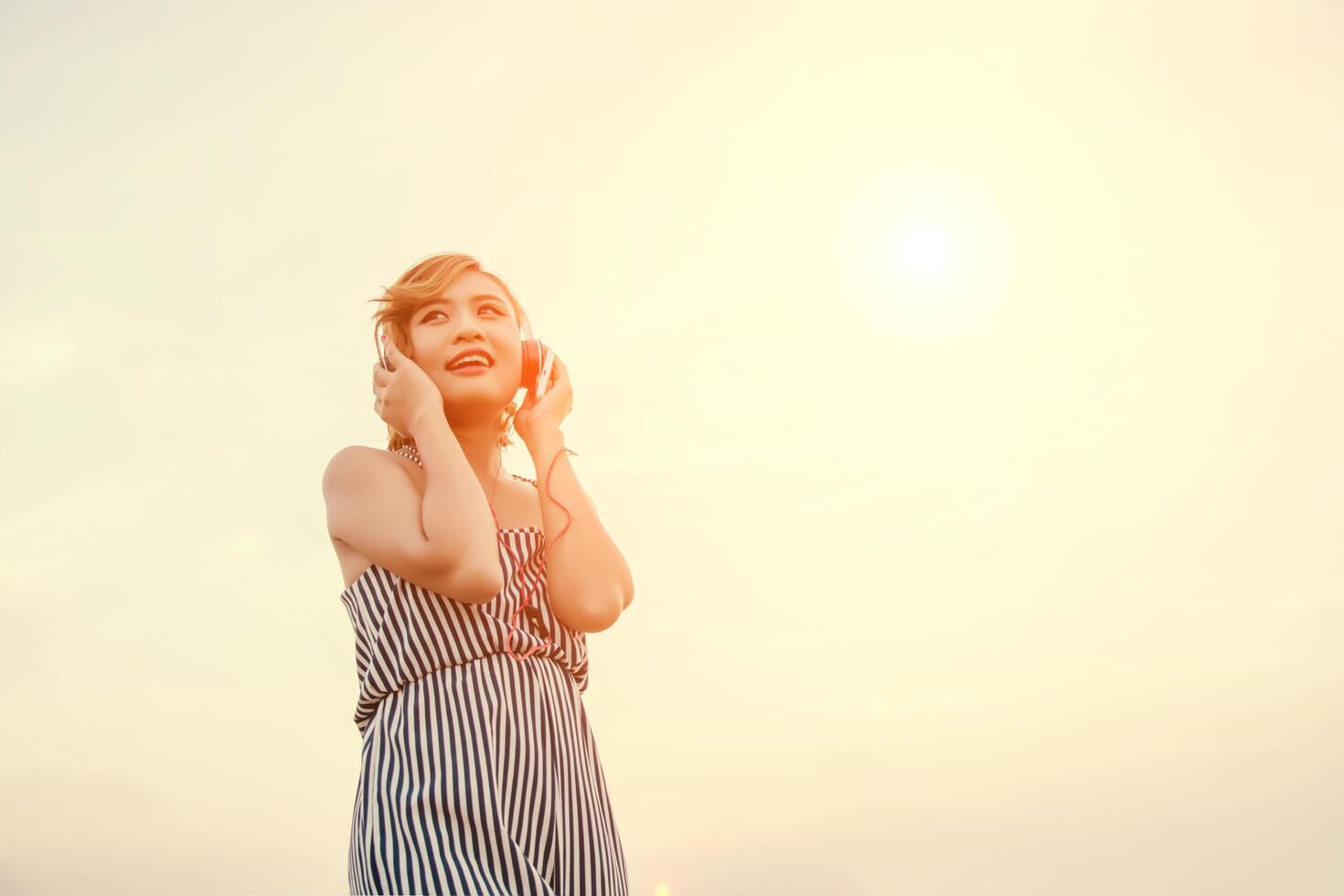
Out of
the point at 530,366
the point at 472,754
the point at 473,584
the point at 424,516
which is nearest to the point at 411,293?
the point at 530,366

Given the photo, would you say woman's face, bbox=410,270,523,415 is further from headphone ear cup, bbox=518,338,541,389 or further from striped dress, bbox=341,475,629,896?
striped dress, bbox=341,475,629,896

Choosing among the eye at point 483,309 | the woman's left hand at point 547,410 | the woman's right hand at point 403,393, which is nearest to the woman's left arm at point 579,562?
the woman's left hand at point 547,410

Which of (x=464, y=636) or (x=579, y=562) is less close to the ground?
(x=579, y=562)

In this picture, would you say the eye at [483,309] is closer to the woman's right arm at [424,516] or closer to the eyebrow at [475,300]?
the eyebrow at [475,300]

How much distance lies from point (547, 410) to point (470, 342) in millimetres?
320

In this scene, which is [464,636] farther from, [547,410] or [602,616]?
[547,410]

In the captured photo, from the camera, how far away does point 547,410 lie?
4109mm

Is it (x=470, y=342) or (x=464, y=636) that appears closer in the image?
(x=464, y=636)

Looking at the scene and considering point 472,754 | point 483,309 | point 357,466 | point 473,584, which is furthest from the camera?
point 483,309

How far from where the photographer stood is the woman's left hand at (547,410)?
13.3 feet

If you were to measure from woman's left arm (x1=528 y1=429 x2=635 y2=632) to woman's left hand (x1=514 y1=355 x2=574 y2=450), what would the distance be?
0.48ft

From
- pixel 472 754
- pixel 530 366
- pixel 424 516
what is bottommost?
pixel 472 754

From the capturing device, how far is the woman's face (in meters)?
4.01

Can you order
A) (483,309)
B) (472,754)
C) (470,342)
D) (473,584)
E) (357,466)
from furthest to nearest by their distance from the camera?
(483,309), (470,342), (357,466), (473,584), (472,754)
